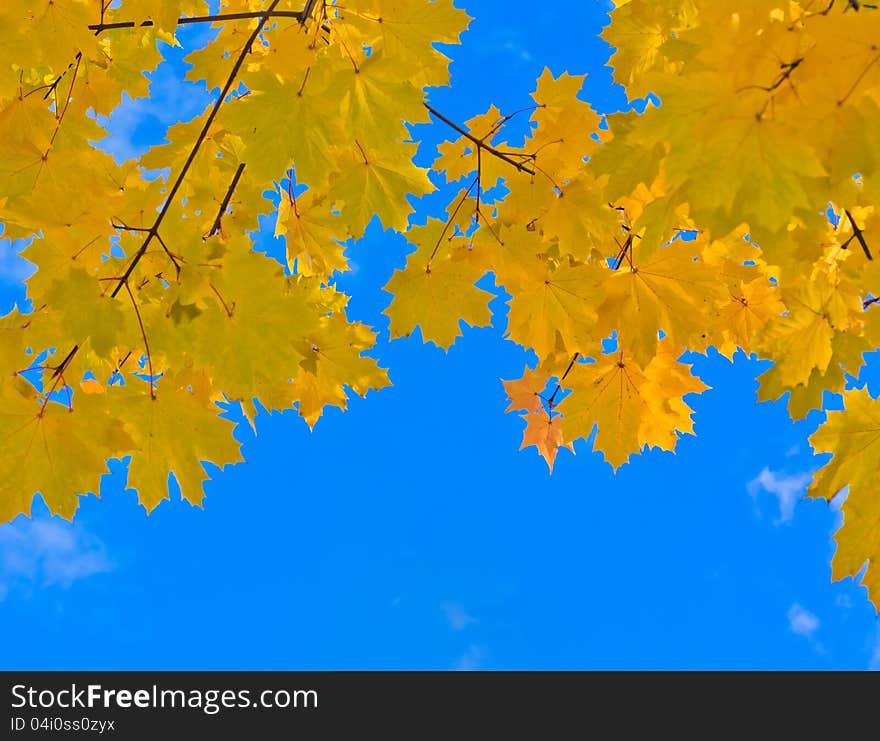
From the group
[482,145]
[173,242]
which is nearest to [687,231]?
[482,145]

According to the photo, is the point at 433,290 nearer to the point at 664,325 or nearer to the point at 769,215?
the point at 664,325

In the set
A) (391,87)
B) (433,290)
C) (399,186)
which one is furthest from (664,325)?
(391,87)

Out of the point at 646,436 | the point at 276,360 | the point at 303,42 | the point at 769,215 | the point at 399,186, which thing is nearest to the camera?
the point at 769,215

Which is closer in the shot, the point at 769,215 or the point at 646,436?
the point at 769,215

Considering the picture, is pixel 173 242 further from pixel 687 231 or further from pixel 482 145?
pixel 687 231

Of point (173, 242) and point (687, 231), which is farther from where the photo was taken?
point (687, 231)

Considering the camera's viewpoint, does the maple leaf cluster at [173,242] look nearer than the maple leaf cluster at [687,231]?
No

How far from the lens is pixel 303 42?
2.42 m

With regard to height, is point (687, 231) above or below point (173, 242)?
above

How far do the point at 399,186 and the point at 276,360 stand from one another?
870 mm

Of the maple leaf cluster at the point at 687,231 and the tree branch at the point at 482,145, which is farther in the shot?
the tree branch at the point at 482,145

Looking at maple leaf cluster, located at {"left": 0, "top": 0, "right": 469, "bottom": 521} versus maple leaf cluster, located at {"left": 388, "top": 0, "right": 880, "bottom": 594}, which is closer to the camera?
maple leaf cluster, located at {"left": 388, "top": 0, "right": 880, "bottom": 594}

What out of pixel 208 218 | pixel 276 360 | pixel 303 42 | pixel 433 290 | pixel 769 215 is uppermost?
pixel 208 218

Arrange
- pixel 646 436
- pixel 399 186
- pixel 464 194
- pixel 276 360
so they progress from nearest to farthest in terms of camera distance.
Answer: pixel 276 360, pixel 399 186, pixel 464 194, pixel 646 436
